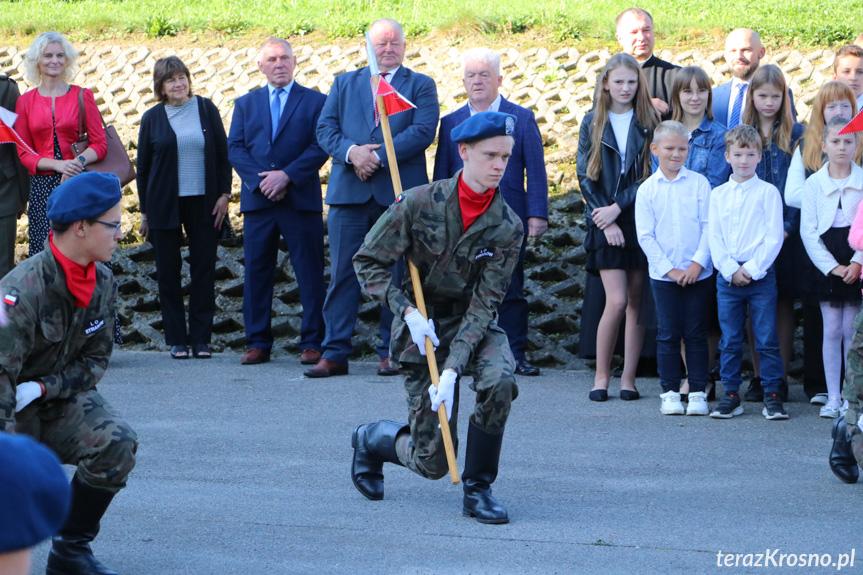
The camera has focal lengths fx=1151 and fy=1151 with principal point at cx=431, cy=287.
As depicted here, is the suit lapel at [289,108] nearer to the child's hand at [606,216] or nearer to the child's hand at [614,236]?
the child's hand at [606,216]

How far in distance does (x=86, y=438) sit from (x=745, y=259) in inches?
155

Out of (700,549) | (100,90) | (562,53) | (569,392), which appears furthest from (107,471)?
(100,90)

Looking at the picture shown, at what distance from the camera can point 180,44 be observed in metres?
15.6

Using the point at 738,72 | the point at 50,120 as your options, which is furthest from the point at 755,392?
the point at 50,120

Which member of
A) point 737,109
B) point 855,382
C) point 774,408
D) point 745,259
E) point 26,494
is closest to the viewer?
point 26,494

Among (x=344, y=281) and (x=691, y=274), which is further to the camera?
(x=344, y=281)

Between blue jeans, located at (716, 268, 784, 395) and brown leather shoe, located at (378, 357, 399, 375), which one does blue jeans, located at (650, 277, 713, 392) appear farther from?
brown leather shoe, located at (378, 357, 399, 375)

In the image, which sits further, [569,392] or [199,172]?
[199,172]

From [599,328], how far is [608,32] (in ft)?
23.2

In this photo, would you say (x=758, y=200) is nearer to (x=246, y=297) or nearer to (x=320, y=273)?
(x=320, y=273)

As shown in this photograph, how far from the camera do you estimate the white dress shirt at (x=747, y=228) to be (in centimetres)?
638

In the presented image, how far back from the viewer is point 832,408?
6312 mm

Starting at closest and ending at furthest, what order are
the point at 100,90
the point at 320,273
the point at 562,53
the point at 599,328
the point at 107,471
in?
the point at 107,471
the point at 599,328
the point at 320,273
the point at 562,53
the point at 100,90

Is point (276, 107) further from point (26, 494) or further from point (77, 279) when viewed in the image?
point (26, 494)
